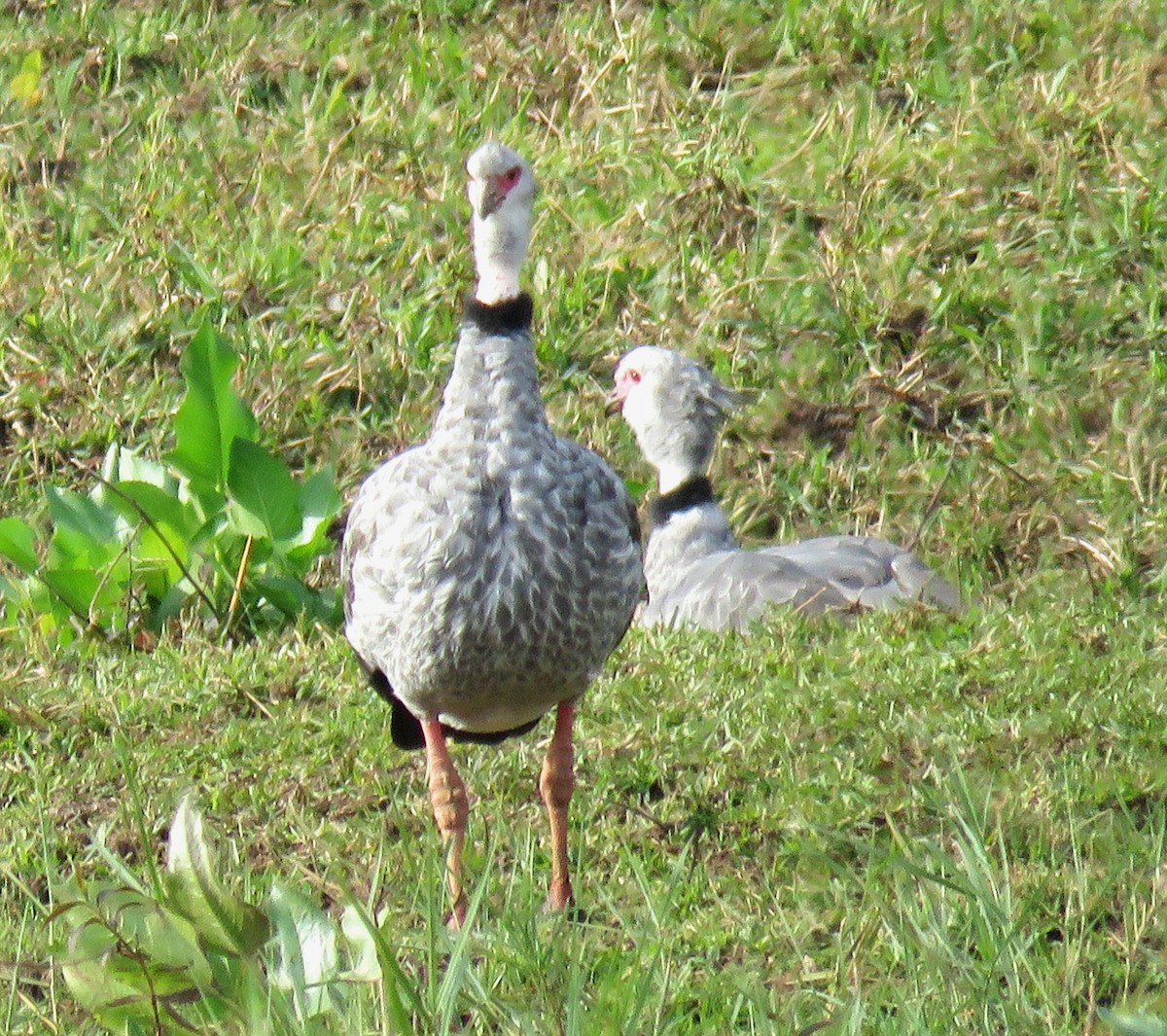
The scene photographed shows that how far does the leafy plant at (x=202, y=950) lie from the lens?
212cm

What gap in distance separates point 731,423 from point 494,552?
3368 millimetres

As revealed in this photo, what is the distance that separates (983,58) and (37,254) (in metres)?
3.86

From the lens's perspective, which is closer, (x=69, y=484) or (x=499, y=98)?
(x=69, y=484)

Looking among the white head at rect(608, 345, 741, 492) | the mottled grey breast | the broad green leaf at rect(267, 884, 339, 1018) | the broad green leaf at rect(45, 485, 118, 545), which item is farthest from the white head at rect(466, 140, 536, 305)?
the white head at rect(608, 345, 741, 492)

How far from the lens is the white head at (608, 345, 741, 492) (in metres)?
6.60

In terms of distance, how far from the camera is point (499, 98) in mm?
8141

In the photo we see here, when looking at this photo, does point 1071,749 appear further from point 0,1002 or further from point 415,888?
point 0,1002

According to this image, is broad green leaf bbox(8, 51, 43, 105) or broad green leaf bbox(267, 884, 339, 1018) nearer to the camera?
broad green leaf bbox(267, 884, 339, 1018)

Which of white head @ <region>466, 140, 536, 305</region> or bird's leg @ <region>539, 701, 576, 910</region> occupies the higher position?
white head @ <region>466, 140, 536, 305</region>

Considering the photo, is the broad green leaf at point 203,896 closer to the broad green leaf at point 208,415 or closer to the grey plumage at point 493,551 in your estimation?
the grey plumage at point 493,551

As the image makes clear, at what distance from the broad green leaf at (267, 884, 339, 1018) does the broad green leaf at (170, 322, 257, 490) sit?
11.2ft

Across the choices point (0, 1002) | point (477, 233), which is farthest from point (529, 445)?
point (0, 1002)

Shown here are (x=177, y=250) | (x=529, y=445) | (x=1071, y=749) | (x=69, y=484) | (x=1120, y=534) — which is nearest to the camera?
(x=529, y=445)

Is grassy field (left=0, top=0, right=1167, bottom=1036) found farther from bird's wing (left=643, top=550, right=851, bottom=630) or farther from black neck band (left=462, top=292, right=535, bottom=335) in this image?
black neck band (left=462, top=292, right=535, bottom=335)
